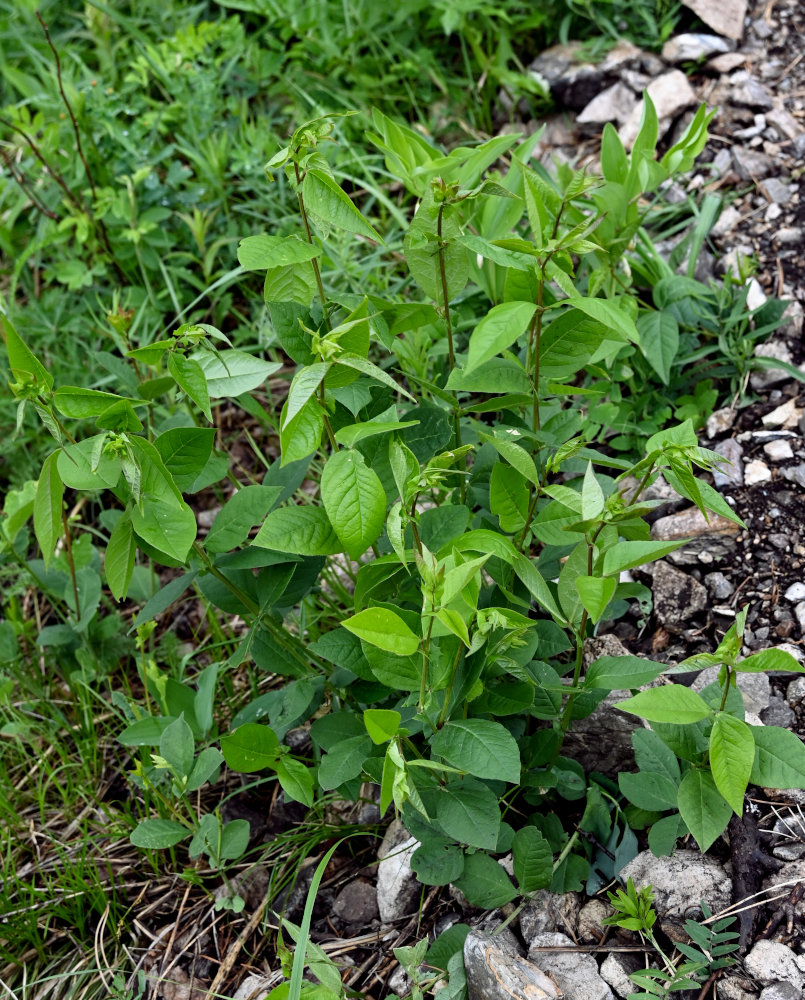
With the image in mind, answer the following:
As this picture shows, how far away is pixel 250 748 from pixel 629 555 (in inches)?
30.7

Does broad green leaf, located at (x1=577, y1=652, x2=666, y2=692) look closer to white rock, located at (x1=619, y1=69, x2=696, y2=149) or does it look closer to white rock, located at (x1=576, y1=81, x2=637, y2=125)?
white rock, located at (x1=619, y1=69, x2=696, y2=149)

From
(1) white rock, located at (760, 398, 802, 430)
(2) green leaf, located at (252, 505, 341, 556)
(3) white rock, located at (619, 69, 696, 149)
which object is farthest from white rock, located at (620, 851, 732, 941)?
(3) white rock, located at (619, 69, 696, 149)

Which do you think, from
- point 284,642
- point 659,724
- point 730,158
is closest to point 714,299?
point 730,158

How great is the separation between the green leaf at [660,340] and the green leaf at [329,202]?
1.10 meters

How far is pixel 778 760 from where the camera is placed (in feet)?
4.67

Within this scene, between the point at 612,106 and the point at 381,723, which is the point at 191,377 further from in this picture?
the point at 612,106

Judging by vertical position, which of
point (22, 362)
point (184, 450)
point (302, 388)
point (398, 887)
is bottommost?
point (398, 887)

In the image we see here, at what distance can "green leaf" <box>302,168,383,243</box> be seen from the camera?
1.40 metres

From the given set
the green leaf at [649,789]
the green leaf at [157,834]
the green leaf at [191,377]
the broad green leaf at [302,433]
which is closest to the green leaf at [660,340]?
the green leaf at [649,789]

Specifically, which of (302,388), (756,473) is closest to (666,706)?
(302,388)

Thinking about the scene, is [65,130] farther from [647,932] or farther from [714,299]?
[647,932]

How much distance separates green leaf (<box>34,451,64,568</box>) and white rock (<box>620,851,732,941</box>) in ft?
3.79

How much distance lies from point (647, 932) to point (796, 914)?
0.79ft

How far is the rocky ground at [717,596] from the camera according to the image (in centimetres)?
152
